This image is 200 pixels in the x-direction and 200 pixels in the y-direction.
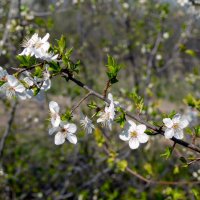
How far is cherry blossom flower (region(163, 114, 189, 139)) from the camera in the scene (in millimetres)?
1816

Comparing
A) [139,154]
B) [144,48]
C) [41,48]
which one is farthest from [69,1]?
[41,48]

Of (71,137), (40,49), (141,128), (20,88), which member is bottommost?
(71,137)

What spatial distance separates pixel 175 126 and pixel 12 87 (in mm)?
690

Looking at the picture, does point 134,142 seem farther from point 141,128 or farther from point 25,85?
point 25,85

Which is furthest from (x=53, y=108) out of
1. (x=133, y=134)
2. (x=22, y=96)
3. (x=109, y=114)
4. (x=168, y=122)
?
(x=168, y=122)

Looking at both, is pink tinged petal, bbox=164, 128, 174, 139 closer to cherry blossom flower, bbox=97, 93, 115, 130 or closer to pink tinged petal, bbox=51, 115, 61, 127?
cherry blossom flower, bbox=97, 93, 115, 130

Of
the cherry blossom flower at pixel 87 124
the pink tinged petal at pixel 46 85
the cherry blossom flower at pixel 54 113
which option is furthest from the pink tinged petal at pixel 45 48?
the cherry blossom flower at pixel 87 124

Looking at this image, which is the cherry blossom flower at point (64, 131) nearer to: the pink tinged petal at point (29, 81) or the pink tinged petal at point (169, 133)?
the pink tinged petal at point (29, 81)

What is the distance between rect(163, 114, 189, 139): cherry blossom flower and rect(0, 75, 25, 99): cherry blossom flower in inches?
23.9

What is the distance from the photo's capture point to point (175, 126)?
186cm

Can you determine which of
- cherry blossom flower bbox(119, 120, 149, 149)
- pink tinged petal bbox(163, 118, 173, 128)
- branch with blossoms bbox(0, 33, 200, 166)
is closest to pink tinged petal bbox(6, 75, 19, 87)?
branch with blossoms bbox(0, 33, 200, 166)

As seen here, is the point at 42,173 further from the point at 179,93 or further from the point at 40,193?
the point at 179,93

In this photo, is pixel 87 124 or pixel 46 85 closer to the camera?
pixel 46 85

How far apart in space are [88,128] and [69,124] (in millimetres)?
106
